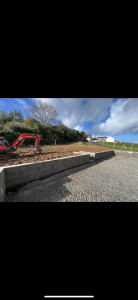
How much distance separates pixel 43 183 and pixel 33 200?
0.72 m

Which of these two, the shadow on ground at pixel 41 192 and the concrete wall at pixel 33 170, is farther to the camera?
the concrete wall at pixel 33 170

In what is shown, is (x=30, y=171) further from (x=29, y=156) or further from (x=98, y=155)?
(x=98, y=155)

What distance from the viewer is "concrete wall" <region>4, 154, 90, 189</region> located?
2195 millimetres

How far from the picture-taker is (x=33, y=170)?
8.50 feet

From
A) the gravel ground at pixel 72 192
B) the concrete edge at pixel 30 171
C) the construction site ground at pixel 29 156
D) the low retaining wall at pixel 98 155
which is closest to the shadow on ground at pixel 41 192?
the gravel ground at pixel 72 192

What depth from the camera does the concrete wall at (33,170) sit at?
7.20 ft

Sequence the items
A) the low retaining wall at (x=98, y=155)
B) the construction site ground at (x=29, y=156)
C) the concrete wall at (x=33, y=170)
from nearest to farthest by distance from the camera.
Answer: the concrete wall at (x=33, y=170) < the construction site ground at (x=29, y=156) < the low retaining wall at (x=98, y=155)

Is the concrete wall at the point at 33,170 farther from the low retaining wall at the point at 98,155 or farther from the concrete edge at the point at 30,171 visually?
the low retaining wall at the point at 98,155

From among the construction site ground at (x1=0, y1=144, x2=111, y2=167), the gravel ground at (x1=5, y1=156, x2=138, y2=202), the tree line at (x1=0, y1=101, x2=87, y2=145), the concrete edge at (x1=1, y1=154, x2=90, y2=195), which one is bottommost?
the gravel ground at (x1=5, y1=156, x2=138, y2=202)

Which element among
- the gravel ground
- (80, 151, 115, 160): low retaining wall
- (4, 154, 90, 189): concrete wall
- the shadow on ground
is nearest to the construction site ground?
(4, 154, 90, 189): concrete wall

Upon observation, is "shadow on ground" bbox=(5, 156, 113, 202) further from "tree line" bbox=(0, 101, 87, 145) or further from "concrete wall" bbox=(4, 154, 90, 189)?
"tree line" bbox=(0, 101, 87, 145)
